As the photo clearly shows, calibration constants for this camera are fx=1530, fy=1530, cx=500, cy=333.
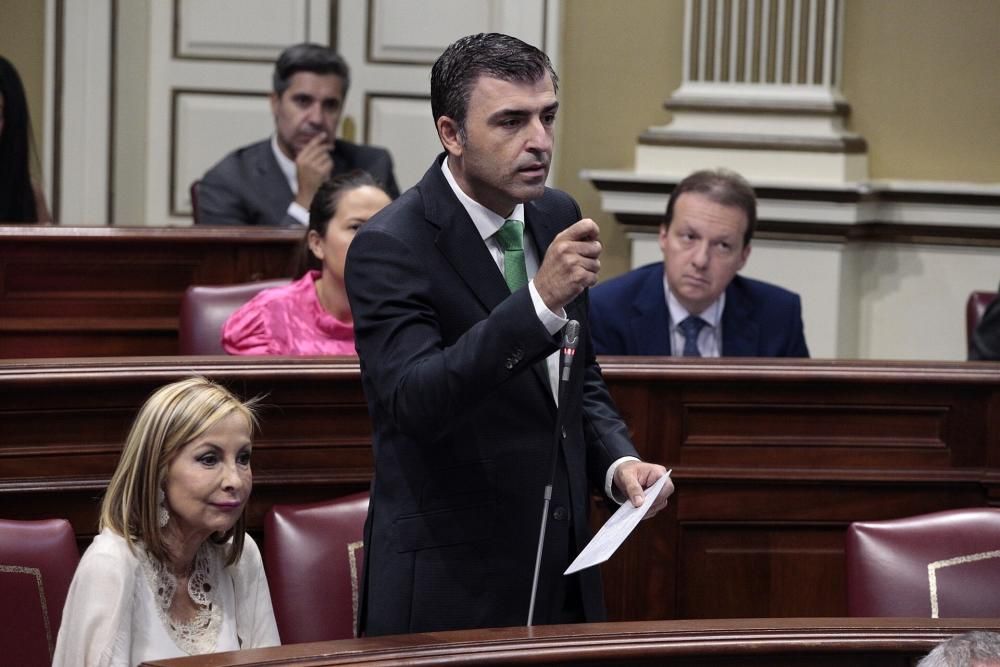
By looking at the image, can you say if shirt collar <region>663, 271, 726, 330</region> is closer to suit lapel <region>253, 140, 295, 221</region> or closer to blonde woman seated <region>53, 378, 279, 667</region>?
blonde woman seated <region>53, 378, 279, 667</region>

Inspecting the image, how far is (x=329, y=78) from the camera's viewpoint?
5.06 meters

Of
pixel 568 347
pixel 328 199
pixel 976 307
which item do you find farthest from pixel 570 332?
pixel 976 307

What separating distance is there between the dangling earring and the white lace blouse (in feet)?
0.20

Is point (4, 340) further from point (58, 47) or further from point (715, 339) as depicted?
point (58, 47)

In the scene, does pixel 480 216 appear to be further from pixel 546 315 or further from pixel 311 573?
pixel 311 573

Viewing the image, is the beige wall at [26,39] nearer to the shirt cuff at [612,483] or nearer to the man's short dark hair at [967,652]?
the shirt cuff at [612,483]

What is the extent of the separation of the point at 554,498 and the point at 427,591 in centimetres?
20

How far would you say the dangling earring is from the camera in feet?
7.52

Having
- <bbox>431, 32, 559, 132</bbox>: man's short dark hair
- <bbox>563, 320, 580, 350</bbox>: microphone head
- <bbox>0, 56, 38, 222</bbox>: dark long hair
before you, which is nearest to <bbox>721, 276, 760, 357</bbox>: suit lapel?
<bbox>431, 32, 559, 132</bbox>: man's short dark hair

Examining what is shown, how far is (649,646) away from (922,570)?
2.82ft

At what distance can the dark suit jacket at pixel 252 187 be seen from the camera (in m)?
4.98

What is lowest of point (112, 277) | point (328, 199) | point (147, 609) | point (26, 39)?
point (147, 609)

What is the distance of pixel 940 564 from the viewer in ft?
7.81

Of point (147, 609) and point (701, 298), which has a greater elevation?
point (701, 298)
